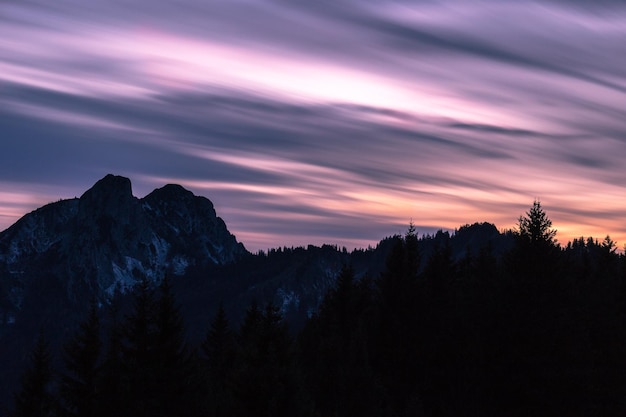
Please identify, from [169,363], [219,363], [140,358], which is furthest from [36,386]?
[219,363]

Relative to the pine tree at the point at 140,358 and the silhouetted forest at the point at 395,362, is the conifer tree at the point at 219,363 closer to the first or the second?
the silhouetted forest at the point at 395,362

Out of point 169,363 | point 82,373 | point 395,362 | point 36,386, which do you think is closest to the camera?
point 82,373

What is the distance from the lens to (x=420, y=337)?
59031 mm

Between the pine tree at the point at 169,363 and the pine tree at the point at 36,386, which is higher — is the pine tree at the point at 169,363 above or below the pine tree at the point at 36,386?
above

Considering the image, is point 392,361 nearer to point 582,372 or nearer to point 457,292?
point 457,292

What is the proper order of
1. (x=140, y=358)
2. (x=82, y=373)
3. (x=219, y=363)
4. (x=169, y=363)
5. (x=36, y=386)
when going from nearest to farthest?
(x=140, y=358) → (x=82, y=373) → (x=169, y=363) → (x=36, y=386) → (x=219, y=363)

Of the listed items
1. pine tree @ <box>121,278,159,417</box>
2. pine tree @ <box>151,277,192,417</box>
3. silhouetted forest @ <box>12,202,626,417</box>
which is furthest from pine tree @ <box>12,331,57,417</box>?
pine tree @ <box>151,277,192,417</box>

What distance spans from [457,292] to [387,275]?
5.02 m

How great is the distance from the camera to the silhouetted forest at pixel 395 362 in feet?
135

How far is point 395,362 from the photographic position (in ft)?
194

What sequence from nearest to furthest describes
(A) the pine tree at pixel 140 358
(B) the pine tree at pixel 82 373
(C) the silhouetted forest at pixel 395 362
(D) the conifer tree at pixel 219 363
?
(C) the silhouetted forest at pixel 395 362 → (A) the pine tree at pixel 140 358 → (B) the pine tree at pixel 82 373 → (D) the conifer tree at pixel 219 363

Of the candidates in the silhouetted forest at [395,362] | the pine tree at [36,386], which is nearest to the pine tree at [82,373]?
the silhouetted forest at [395,362]

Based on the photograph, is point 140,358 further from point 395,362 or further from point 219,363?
point 219,363

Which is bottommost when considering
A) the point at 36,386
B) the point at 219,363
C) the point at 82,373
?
the point at 36,386
